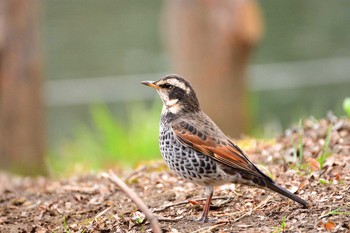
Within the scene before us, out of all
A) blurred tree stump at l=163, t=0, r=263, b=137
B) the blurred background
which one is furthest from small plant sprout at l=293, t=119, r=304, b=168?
blurred tree stump at l=163, t=0, r=263, b=137

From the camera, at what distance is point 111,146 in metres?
10.8

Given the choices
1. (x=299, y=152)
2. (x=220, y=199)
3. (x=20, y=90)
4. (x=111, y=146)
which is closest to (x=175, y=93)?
(x=220, y=199)

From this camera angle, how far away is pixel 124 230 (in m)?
5.34

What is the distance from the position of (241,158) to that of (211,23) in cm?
614

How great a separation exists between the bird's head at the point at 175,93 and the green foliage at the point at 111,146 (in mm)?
4239

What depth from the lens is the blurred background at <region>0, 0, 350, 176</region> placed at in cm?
1071

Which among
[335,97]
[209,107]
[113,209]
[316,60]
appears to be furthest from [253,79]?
[113,209]

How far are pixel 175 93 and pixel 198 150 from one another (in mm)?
517

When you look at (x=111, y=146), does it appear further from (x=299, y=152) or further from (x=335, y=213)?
(x=335, y=213)

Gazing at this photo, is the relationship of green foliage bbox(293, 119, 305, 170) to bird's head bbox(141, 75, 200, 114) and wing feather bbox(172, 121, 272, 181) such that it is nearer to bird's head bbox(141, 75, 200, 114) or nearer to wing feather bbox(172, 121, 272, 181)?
wing feather bbox(172, 121, 272, 181)

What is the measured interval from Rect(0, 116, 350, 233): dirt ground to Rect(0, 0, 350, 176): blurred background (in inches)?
→ 94.5

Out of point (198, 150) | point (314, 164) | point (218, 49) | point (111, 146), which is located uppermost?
point (218, 49)

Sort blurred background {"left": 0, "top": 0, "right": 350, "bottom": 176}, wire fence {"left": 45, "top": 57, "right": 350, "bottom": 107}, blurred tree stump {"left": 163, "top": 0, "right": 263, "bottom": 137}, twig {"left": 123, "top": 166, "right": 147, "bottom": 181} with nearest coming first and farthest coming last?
twig {"left": 123, "top": 166, "right": 147, "bottom": 181} → blurred background {"left": 0, "top": 0, "right": 350, "bottom": 176} → blurred tree stump {"left": 163, "top": 0, "right": 263, "bottom": 137} → wire fence {"left": 45, "top": 57, "right": 350, "bottom": 107}

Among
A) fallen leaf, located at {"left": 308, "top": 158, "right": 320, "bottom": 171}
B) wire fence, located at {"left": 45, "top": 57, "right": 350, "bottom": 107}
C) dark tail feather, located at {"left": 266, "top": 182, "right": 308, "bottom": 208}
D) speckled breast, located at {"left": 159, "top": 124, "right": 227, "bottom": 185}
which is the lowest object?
dark tail feather, located at {"left": 266, "top": 182, "right": 308, "bottom": 208}
